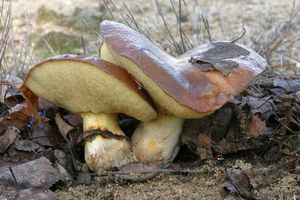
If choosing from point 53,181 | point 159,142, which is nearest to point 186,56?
point 159,142

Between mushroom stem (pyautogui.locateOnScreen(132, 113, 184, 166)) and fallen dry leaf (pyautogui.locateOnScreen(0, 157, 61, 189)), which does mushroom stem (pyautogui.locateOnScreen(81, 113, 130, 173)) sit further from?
fallen dry leaf (pyautogui.locateOnScreen(0, 157, 61, 189))

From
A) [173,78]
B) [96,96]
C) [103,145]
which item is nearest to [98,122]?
[103,145]

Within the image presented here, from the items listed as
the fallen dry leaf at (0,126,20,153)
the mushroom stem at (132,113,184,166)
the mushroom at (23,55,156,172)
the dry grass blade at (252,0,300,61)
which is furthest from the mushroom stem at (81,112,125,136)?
the dry grass blade at (252,0,300,61)

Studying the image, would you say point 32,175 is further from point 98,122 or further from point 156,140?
point 156,140

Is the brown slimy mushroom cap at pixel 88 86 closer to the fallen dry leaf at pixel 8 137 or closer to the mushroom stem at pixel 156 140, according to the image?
the mushroom stem at pixel 156 140

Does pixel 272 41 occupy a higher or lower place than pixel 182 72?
lower

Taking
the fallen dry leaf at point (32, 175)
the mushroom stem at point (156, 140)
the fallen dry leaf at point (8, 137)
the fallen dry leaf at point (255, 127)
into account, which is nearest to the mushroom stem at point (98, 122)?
the mushroom stem at point (156, 140)

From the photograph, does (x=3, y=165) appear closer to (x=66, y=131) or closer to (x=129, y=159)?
(x=66, y=131)
